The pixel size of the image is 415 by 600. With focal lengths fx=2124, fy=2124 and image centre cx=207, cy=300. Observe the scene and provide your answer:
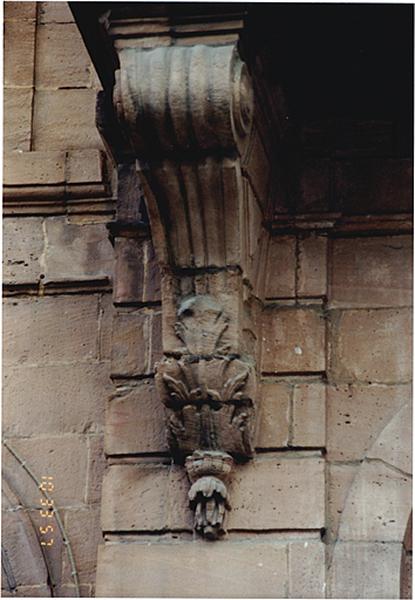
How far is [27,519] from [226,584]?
86 cm

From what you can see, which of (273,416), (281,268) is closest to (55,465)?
(273,416)

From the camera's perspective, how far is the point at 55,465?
7496 mm

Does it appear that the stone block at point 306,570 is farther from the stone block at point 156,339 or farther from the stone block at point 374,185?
the stone block at point 374,185

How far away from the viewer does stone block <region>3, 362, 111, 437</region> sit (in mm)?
7551

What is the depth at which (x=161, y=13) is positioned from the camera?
270 inches

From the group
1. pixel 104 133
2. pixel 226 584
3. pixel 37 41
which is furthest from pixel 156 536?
pixel 37 41

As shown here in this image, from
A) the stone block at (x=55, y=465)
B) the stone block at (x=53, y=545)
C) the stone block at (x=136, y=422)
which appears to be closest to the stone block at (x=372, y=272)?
the stone block at (x=136, y=422)

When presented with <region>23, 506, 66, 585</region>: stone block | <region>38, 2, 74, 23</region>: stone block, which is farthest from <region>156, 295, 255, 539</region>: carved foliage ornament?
<region>38, 2, 74, 23</region>: stone block

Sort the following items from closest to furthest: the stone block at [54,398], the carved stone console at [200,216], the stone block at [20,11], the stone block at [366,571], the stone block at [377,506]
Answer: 1. the carved stone console at [200,216]
2. the stone block at [366,571]
3. the stone block at [377,506]
4. the stone block at [54,398]
5. the stone block at [20,11]

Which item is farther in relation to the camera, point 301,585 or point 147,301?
point 147,301

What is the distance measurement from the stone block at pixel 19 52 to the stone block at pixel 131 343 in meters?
1.22

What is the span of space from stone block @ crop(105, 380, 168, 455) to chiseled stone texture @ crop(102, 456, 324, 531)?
0.08 metres

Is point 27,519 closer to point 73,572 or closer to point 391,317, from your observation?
point 73,572

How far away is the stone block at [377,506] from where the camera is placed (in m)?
7.00
